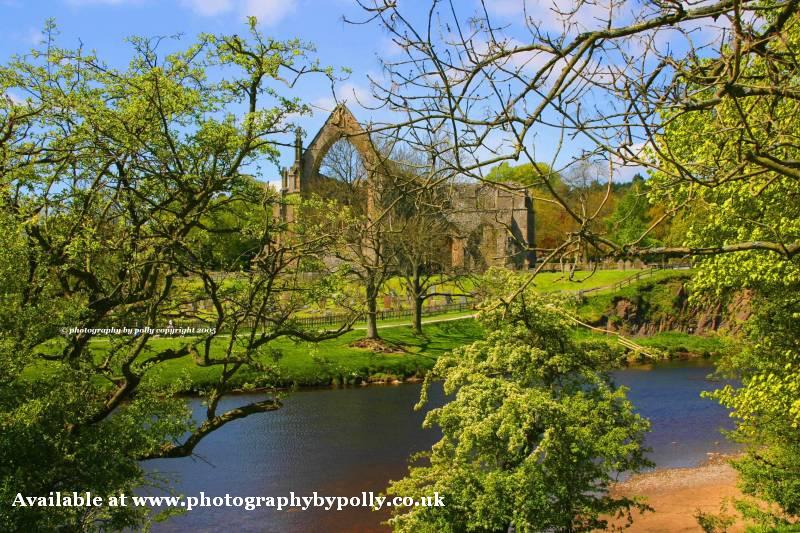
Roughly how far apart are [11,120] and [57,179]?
3.32ft

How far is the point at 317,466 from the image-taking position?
1845 centimetres

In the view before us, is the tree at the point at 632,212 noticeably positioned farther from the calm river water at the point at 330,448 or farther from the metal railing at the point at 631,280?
the calm river water at the point at 330,448

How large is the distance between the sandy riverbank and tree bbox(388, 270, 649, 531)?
12.6 ft

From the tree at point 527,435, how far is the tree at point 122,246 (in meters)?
2.93

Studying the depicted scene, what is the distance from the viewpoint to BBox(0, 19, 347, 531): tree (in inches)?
322

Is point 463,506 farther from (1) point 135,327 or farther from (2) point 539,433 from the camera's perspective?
(1) point 135,327

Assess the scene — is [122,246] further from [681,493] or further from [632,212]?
[681,493]

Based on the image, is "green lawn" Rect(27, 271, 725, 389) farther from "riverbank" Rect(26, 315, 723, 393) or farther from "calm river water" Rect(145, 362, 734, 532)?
"calm river water" Rect(145, 362, 734, 532)

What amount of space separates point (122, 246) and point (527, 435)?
266 inches

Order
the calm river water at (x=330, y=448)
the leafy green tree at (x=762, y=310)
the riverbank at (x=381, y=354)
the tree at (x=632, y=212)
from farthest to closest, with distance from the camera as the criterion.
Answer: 1. the riverbank at (x=381, y=354)
2. the calm river water at (x=330, y=448)
3. the leafy green tree at (x=762, y=310)
4. the tree at (x=632, y=212)

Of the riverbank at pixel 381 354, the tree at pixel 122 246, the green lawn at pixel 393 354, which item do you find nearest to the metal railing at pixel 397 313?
the green lawn at pixel 393 354

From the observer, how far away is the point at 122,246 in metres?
9.61

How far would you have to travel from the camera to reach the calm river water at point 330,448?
15.2 m
